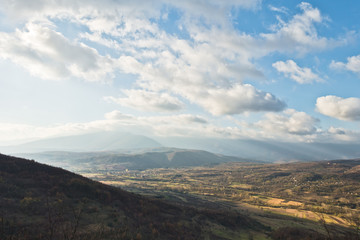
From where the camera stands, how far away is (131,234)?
23.5m

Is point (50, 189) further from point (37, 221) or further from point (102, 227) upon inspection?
point (102, 227)

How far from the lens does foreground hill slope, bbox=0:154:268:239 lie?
2053 cm

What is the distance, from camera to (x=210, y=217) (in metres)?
41.0

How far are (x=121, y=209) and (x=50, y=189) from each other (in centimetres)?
1155

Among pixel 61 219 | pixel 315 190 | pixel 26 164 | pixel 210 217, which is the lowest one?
pixel 315 190

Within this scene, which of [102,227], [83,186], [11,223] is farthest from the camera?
[83,186]

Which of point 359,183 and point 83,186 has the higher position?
point 83,186

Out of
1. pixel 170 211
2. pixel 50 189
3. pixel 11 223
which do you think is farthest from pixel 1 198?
pixel 170 211

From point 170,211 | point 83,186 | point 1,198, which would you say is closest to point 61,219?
point 1,198

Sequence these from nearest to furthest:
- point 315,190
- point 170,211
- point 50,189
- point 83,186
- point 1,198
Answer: point 1,198 → point 50,189 → point 83,186 → point 170,211 → point 315,190

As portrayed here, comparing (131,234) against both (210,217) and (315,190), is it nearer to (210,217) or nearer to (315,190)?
(210,217)

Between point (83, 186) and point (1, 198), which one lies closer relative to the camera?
point (1, 198)

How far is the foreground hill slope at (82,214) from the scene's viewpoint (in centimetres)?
2053

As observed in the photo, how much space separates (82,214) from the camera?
26.2m
